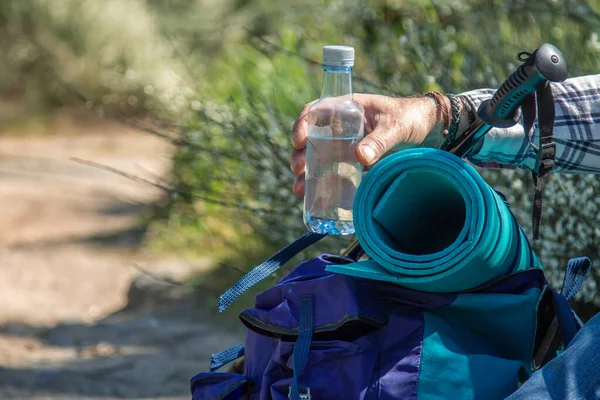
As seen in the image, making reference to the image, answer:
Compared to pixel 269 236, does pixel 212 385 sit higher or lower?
→ lower

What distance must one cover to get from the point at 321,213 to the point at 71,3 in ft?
29.0

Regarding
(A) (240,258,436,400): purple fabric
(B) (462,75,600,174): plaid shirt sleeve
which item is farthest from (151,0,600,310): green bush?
(A) (240,258,436,400): purple fabric

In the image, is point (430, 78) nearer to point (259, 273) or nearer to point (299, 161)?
point (299, 161)

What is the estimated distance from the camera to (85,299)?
4.88m

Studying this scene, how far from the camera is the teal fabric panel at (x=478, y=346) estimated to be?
150 cm

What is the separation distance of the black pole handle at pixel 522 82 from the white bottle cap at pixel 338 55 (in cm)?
28

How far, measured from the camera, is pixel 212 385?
68.6 inches

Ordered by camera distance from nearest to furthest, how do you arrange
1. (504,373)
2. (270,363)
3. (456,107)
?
1. (504,373)
2. (270,363)
3. (456,107)

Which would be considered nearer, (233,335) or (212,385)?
(212,385)

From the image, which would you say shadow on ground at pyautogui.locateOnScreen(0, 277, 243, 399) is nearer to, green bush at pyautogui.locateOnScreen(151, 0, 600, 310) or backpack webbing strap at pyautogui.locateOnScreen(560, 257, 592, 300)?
green bush at pyautogui.locateOnScreen(151, 0, 600, 310)

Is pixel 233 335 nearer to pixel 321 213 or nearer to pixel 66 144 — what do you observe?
pixel 321 213

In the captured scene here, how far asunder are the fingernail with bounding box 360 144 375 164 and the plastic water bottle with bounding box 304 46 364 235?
0.17 metres

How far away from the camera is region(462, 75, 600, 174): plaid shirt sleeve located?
188 cm

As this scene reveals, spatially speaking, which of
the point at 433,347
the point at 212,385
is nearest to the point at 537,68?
the point at 433,347
